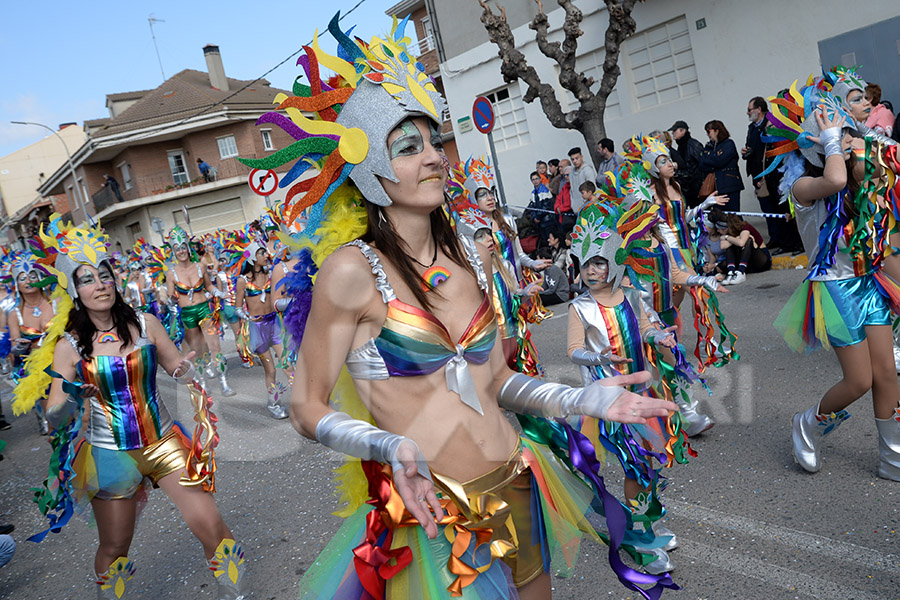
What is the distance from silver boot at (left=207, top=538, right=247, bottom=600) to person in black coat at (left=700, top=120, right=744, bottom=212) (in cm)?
920

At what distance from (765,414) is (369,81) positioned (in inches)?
162

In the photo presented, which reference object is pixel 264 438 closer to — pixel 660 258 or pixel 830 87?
pixel 660 258

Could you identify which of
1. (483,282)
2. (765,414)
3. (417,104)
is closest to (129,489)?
(483,282)

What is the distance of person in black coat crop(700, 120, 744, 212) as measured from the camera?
36.4 feet

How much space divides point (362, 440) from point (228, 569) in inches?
95.6

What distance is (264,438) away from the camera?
7523 millimetres

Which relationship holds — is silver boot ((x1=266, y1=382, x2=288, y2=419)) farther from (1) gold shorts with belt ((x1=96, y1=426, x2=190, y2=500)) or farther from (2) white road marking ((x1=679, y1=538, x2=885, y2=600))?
(2) white road marking ((x1=679, y1=538, x2=885, y2=600))

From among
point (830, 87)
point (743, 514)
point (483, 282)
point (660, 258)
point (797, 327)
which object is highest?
point (830, 87)

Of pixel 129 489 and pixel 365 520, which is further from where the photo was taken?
pixel 129 489

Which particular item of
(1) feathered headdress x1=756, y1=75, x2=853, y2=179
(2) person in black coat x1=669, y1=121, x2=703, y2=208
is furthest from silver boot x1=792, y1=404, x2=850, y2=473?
(2) person in black coat x1=669, y1=121, x2=703, y2=208

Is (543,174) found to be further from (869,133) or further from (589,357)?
(589,357)

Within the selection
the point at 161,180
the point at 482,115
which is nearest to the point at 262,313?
the point at 482,115

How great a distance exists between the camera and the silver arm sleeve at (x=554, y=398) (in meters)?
2.04

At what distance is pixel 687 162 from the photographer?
37.9ft
